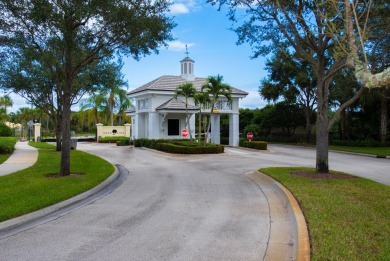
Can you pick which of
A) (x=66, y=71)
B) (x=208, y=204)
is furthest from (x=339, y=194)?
(x=66, y=71)

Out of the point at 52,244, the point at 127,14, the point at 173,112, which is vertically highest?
the point at 127,14

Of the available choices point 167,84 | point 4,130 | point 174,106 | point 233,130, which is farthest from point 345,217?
point 4,130

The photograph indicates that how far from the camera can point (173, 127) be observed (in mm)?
35156

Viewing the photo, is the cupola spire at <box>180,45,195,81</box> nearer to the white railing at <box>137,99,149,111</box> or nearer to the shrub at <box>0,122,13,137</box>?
the white railing at <box>137,99,149,111</box>

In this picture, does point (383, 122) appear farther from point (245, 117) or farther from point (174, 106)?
point (174, 106)

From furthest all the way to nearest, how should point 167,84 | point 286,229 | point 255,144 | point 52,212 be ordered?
1. point 167,84
2. point 255,144
3. point 52,212
4. point 286,229

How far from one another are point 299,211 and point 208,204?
7.50ft

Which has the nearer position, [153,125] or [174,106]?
[174,106]

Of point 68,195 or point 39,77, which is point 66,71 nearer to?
point 68,195

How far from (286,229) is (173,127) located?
28340 millimetres

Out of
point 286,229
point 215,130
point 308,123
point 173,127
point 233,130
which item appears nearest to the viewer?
point 286,229

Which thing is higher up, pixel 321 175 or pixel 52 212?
pixel 321 175

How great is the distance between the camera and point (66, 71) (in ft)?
45.4

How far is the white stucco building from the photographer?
3372 cm
